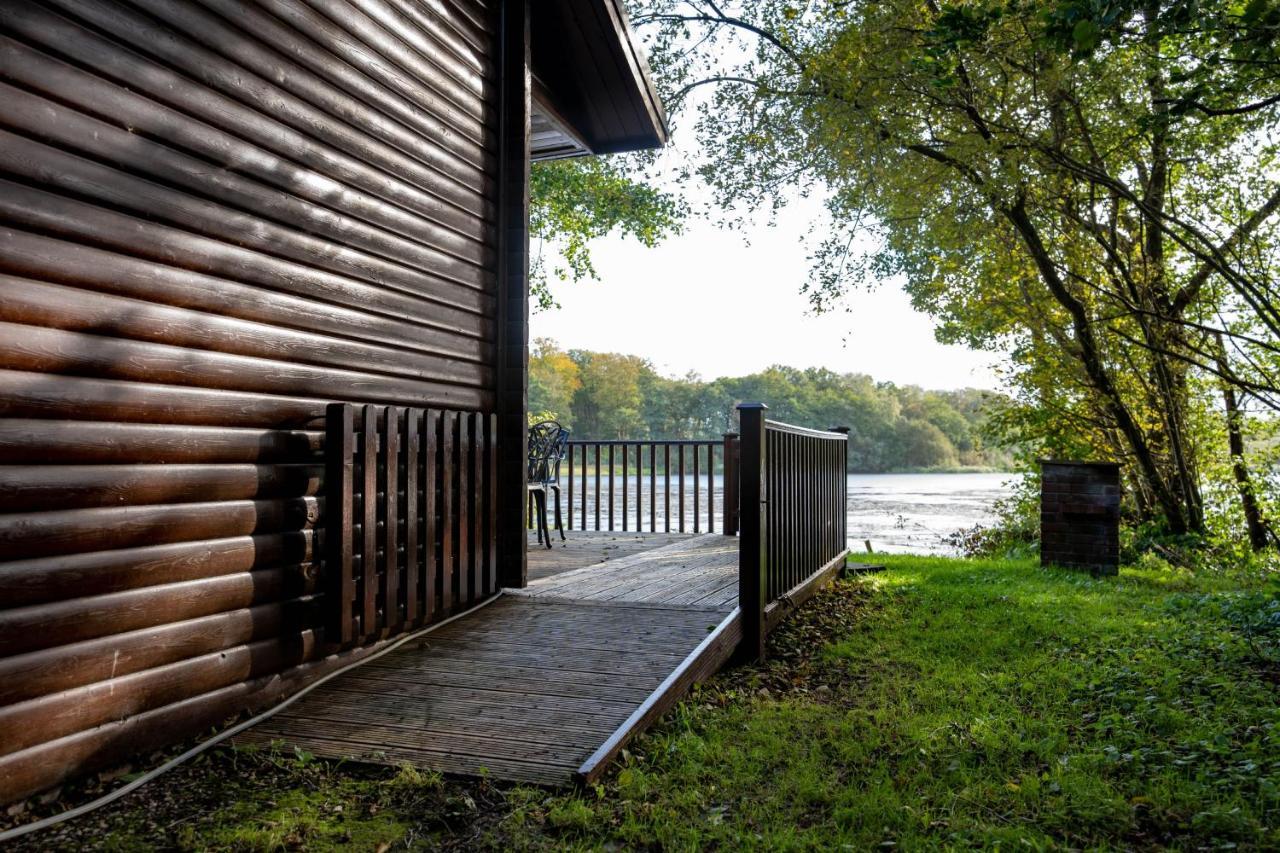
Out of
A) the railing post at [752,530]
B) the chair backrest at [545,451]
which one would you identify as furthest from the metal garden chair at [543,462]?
the railing post at [752,530]

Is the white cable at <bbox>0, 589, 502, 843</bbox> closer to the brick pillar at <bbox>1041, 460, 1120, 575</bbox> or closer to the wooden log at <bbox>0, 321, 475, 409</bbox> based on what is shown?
the wooden log at <bbox>0, 321, 475, 409</bbox>

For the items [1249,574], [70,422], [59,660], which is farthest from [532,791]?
[1249,574]

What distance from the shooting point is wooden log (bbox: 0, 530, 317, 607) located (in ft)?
6.34

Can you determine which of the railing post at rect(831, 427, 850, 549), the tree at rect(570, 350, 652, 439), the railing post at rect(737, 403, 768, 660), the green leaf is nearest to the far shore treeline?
the tree at rect(570, 350, 652, 439)

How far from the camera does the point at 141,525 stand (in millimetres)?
2242

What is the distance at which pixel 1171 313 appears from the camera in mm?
6715

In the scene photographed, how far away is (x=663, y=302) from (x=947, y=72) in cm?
3273

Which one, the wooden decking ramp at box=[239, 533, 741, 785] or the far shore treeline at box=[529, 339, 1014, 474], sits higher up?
the far shore treeline at box=[529, 339, 1014, 474]

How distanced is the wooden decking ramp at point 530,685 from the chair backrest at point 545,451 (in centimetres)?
203

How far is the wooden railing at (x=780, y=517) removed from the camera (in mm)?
3701

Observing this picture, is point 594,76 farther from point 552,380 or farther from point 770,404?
point 552,380

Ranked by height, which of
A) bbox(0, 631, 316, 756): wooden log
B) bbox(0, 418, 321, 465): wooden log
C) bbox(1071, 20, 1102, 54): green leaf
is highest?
bbox(1071, 20, 1102, 54): green leaf

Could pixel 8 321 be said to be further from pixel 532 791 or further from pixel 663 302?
pixel 663 302

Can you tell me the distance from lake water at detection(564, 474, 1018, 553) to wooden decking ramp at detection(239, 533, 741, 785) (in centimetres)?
382
